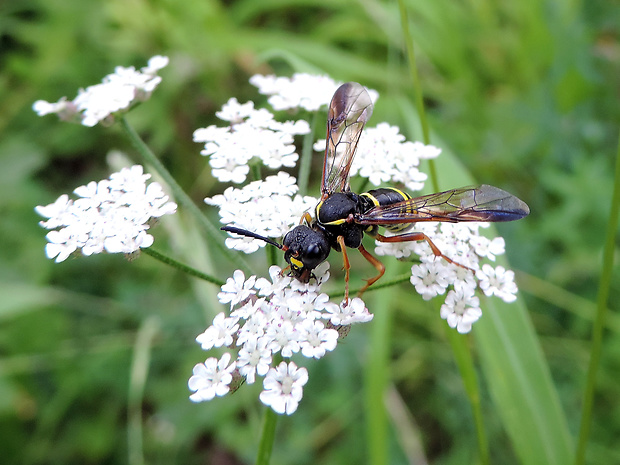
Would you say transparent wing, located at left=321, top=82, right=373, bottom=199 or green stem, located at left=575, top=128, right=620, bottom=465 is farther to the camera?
transparent wing, located at left=321, top=82, right=373, bottom=199

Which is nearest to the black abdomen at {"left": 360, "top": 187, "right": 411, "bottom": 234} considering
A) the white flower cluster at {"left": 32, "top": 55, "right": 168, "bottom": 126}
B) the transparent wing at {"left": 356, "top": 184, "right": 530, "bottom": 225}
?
the transparent wing at {"left": 356, "top": 184, "right": 530, "bottom": 225}

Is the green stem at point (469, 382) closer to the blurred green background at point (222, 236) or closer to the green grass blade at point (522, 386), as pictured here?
the green grass blade at point (522, 386)

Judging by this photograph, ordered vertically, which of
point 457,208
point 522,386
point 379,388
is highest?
point 457,208

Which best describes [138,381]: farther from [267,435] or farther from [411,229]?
[411,229]

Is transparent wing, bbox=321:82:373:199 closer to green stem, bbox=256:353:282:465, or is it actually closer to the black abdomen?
the black abdomen

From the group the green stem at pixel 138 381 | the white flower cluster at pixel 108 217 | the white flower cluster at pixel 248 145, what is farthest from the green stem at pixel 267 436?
the green stem at pixel 138 381

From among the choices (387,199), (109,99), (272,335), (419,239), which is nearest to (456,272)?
(419,239)
